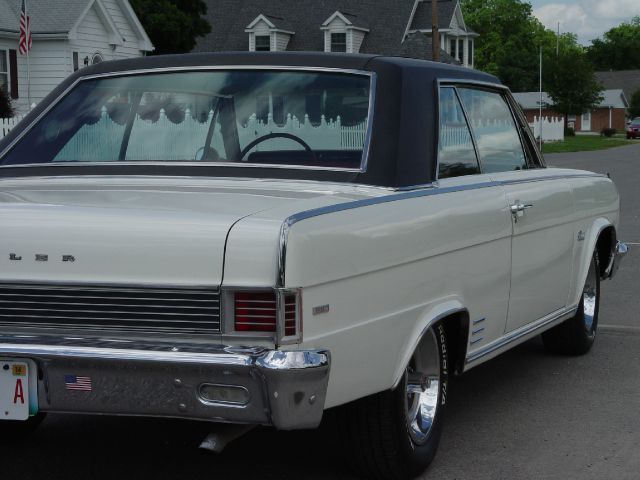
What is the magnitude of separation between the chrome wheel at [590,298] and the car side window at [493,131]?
3.72 ft

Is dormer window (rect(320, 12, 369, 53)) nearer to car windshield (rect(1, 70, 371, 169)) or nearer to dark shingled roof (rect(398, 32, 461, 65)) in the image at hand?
dark shingled roof (rect(398, 32, 461, 65))

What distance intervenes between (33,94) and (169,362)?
30.7 m

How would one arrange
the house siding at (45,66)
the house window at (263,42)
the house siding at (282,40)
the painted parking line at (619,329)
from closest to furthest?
1. the painted parking line at (619,329)
2. the house siding at (45,66)
3. the house siding at (282,40)
4. the house window at (263,42)

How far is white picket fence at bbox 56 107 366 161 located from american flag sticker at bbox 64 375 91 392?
57.2 inches

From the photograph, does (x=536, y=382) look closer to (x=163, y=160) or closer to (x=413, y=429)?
(x=413, y=429)

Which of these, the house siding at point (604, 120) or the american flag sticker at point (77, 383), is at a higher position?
the american flag sticker at point (77, 383)

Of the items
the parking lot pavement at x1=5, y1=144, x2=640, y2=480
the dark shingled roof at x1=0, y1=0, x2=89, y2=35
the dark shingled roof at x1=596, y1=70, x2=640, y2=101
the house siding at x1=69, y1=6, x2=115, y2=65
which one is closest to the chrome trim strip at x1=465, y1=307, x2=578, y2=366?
the parking lot pavement at x1=5, y1=144, x2=640, y2=480

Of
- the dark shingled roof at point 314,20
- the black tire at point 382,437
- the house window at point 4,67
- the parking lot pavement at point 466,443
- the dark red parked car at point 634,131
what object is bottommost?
the dark red parked car at point 634,131

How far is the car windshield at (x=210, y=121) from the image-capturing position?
15.7ft

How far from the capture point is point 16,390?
3.73m

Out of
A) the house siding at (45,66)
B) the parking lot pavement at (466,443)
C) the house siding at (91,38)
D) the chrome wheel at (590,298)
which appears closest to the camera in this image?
the parking lot pavement at (466,443)

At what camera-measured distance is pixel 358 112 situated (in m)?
4.72

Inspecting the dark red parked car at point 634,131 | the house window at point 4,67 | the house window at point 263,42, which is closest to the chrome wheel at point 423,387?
the house window at point 4,67

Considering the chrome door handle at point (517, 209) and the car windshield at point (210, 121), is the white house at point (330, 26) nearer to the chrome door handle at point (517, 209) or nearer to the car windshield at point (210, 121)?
the chrome door handle at point (517, 209)
